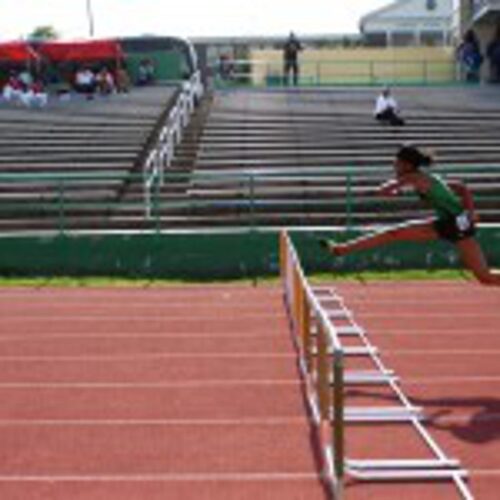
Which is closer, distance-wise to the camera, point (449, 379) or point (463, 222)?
point (463, 222)

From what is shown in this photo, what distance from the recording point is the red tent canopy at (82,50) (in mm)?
33219

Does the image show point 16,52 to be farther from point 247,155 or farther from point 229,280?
point 229,280

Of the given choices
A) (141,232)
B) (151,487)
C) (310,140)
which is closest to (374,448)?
(151,487)

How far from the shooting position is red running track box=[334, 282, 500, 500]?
6617 millimetres

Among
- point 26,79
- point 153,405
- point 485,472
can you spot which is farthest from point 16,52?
point 485,472

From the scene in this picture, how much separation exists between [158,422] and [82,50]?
27179mm

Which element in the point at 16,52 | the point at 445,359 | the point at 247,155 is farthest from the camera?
the point at 16,52

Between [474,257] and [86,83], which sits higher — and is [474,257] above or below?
above

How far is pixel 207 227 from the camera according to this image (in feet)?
57.0

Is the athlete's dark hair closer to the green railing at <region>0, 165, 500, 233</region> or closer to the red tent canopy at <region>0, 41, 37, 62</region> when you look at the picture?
the green railing at <region>0, 165, 500, 233</region>

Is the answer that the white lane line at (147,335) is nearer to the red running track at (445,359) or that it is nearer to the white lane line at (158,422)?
the red running track at (445,359)

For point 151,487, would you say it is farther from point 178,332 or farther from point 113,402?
point 178,332

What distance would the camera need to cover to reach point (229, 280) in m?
A: 15.6

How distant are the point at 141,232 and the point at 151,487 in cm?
1048
